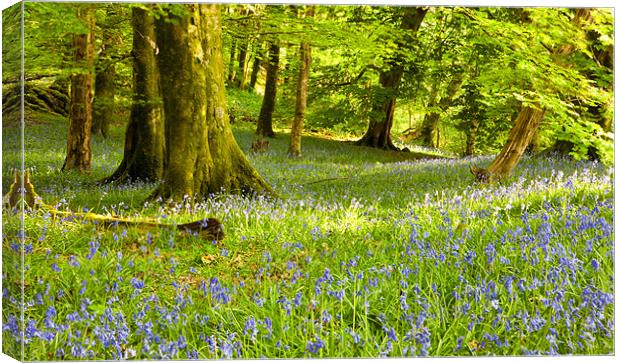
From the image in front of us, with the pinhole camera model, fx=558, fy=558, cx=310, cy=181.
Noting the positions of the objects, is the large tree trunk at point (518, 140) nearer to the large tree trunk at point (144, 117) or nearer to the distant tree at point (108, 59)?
the large tree trunk at point (144, 117)

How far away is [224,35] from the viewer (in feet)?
16.4

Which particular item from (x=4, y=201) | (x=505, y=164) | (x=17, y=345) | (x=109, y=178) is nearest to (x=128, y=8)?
(x=109, y=178)

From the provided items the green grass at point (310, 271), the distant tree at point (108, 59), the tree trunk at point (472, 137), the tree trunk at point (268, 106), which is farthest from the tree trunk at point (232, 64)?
the tree trunk at point (472, 137)

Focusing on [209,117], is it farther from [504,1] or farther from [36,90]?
[504,1]

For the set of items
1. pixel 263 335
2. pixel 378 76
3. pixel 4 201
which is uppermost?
pixel 378 76

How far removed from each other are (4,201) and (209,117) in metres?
1.78

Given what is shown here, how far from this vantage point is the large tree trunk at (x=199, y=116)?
4699 mm

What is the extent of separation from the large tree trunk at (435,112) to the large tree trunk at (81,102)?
291 cm

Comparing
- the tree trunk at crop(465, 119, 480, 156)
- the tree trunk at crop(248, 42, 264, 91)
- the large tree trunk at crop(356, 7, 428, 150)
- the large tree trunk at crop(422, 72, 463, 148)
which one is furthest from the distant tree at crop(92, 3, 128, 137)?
the tree trunk at crop(465, 119, 480, 156)

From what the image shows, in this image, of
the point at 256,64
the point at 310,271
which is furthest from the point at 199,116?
the point at 310,271

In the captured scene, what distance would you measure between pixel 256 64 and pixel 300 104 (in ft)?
1.98

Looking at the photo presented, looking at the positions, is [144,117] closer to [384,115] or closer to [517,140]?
[384,115]

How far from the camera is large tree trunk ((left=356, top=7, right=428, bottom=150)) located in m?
5.06

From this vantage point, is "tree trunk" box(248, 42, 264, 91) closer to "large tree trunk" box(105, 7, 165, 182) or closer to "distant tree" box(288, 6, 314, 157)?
"distant tree" box(288, 6, 314, 157)
